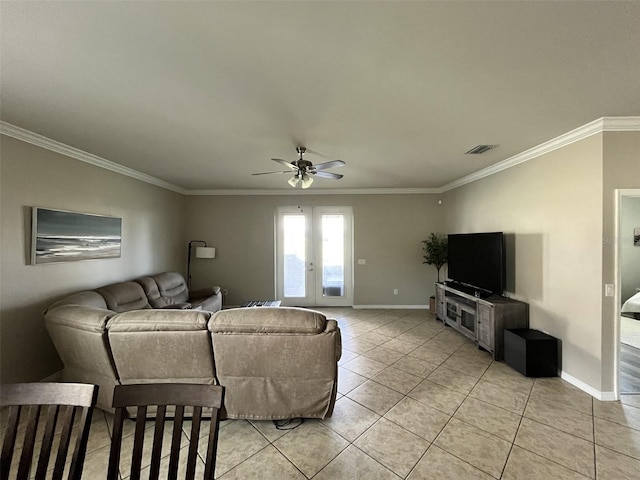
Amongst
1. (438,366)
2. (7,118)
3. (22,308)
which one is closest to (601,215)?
(438,366)

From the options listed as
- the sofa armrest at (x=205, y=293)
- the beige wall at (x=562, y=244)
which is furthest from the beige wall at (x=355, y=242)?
the beige wall at (x=562, y=244)

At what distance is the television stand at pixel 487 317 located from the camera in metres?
3.25

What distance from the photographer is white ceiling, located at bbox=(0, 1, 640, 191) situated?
4.10ft

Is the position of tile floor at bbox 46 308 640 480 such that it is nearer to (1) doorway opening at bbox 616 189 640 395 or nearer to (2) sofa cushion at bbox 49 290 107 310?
(2) sofa cushion at bbox 49 290 107 310

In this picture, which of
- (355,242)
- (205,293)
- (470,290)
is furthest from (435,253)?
(205,293)

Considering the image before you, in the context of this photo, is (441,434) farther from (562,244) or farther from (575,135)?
(575,135)

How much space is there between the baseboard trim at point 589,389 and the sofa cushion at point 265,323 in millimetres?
2839

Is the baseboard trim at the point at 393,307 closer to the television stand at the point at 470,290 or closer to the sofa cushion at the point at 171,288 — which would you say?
the television stand at the point at 470,290

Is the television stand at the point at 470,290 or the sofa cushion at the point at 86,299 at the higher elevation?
the sofa cushion at the point at 86,299

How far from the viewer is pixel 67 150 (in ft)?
9.62

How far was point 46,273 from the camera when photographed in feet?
8.88

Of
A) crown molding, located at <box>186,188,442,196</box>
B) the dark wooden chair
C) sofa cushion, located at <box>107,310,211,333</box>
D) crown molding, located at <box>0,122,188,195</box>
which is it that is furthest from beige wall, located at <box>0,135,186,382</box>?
the dark wooden chair

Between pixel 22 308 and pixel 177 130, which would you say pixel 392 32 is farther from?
pixel 22 308

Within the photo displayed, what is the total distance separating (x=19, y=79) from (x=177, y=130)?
1.02 m
